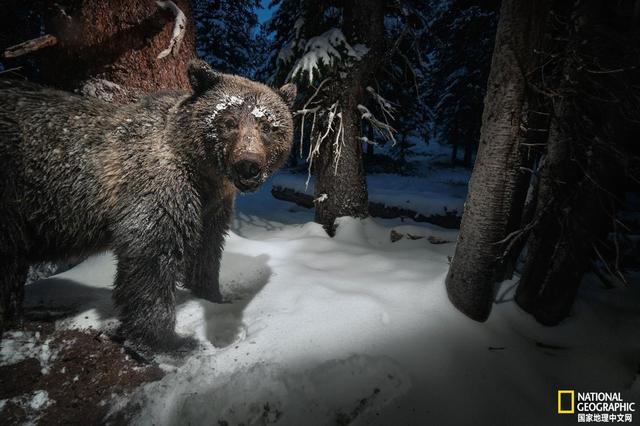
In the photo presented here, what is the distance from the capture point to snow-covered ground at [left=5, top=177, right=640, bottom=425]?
1.72 m

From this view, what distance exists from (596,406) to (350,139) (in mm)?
3405

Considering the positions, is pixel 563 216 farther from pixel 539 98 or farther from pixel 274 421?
pixel 274 421

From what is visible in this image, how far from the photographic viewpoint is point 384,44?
4.04m

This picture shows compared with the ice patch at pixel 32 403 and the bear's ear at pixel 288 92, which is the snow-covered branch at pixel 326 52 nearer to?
the bear's ear at pixel 288 92

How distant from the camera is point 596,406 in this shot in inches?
68.8

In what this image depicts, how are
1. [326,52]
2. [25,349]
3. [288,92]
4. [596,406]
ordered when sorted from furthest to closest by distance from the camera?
[326,52], [288,92], [25,349], [596,406]

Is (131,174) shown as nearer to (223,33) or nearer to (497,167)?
(497,167)

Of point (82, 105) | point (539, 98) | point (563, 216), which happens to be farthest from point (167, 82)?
point (563, 216)

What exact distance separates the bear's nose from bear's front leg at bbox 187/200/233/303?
79 centimetres

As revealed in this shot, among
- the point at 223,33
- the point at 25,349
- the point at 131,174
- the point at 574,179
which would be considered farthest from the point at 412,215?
the point at 223,33

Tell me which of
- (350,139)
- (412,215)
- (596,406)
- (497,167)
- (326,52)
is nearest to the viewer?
(596,406)

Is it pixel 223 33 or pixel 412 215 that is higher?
pixel 223 33

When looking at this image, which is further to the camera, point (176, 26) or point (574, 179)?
point (176, 26)

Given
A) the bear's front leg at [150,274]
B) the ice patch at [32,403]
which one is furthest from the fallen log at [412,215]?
the ice patch at [32,403]
